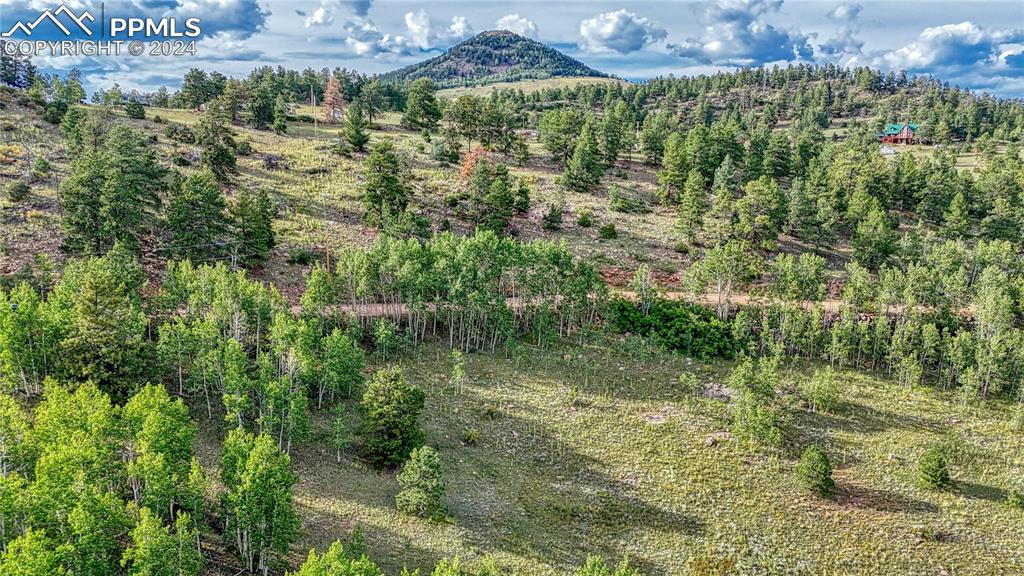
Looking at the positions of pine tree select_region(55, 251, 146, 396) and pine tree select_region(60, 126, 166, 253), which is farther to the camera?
pine tree select_region(60, 126, 166, 253)

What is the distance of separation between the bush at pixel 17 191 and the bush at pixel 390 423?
57749 mm

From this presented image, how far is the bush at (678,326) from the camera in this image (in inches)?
2803

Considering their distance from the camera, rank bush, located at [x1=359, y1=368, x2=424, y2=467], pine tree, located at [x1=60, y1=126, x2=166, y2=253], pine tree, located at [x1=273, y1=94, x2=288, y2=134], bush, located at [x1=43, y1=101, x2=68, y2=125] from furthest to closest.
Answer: pine tree, located at [x1=273, y1=94, x2=288, y2=134]
bush, located at [x1=43, y1=101, x2=68, y2=125]
pine tree, located at [x1=60, y1=126, x2=166, y2=253]
bush, located at [x1=359, y1=368, x2=424, y2=467]

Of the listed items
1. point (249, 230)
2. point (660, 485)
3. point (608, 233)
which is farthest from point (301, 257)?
point (660, 485)

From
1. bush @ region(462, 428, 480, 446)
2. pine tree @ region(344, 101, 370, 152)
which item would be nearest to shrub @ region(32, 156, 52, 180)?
pine tree @ region(344, 101, 370, 152)

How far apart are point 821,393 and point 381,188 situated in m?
57.3

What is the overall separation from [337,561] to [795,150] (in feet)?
373

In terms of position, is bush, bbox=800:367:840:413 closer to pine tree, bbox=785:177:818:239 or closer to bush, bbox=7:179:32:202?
pine tree, bbox=785:177:818:239

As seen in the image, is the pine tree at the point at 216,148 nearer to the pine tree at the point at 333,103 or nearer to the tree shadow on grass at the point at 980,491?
the pine tree at the point at 333,103

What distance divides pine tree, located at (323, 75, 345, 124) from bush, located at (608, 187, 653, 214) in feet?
193

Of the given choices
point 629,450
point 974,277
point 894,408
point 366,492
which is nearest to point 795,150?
point 974,277

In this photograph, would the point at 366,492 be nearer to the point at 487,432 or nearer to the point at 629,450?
the point at 487,432

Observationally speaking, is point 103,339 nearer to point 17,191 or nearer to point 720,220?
point 17,191

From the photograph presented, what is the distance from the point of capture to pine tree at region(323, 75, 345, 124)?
12412 cm
